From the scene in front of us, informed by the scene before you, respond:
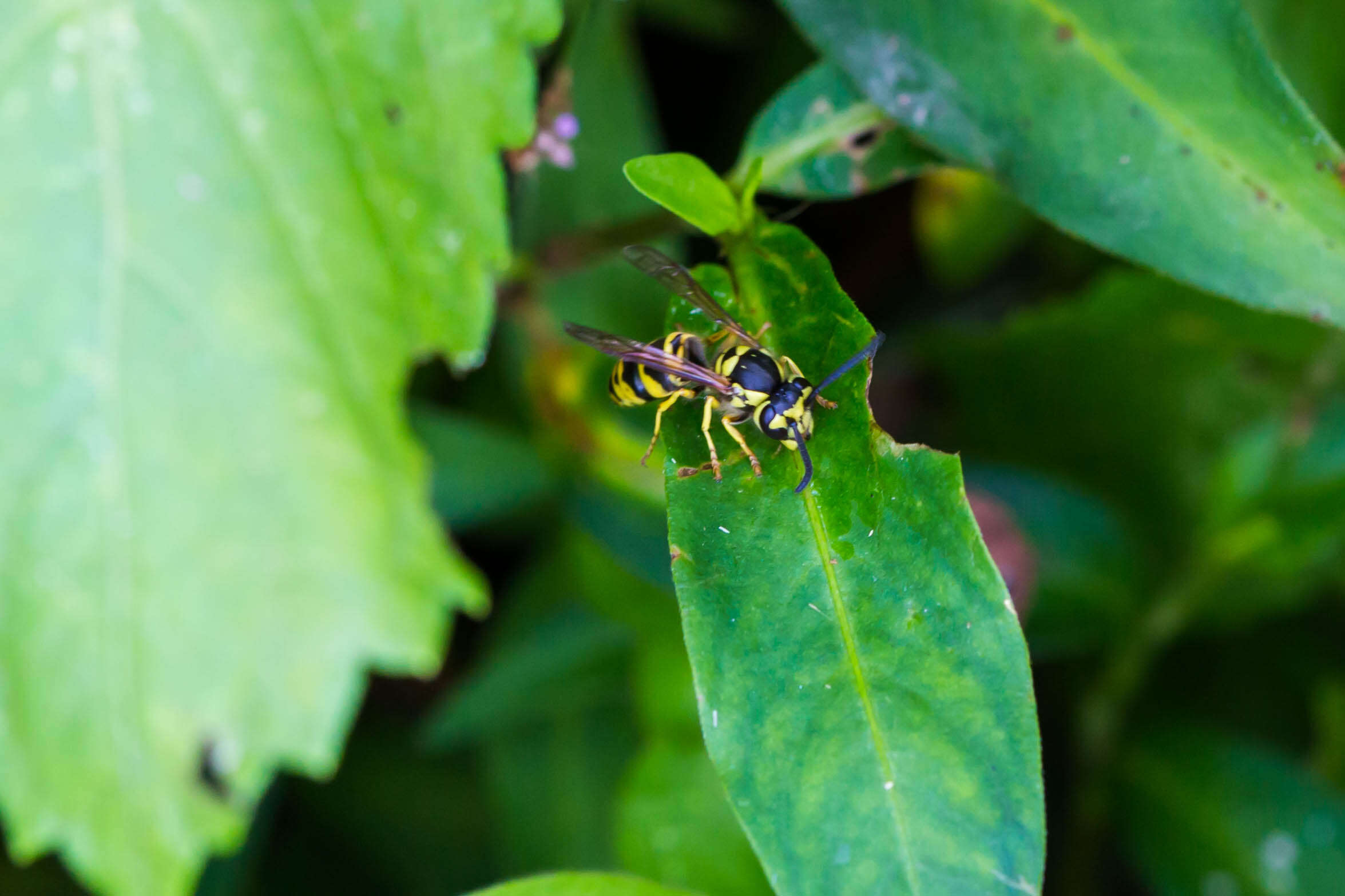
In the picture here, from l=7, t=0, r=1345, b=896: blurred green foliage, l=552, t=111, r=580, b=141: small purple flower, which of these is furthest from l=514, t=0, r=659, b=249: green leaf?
l=552, t=111, r=580, b=141: small purple flower

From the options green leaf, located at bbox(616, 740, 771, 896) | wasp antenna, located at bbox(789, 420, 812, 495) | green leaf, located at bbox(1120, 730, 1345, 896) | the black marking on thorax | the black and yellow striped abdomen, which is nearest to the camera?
wasp antenna, located at bbox(789, 420, 812, 495)

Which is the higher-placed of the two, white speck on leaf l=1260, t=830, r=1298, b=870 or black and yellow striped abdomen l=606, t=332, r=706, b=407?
black and yellow striped abdomen l=606, t=332, r=706, b=407

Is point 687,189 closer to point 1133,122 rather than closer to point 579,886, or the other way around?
point 1133,122

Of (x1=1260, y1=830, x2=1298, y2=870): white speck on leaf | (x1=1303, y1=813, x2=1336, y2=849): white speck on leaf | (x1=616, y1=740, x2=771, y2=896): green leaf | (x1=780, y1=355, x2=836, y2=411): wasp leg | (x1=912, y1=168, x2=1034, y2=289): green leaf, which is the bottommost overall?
(x1=1260, y1=830, x2=1298, y2=870): white speck on leaf

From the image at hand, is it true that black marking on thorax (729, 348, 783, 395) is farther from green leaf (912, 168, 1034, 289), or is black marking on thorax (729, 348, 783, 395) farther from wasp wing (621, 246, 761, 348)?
green leaf (912, 168, 1034, 289)

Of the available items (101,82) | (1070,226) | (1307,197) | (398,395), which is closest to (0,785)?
(398,395)

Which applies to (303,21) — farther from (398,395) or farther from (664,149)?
(664,149)
